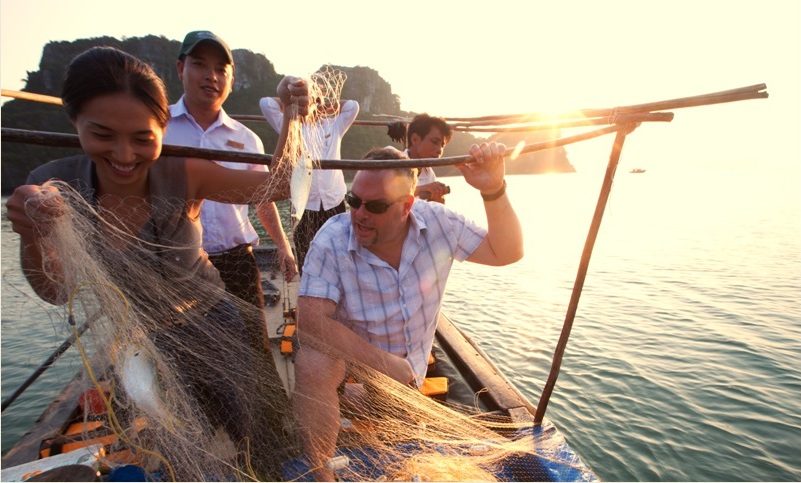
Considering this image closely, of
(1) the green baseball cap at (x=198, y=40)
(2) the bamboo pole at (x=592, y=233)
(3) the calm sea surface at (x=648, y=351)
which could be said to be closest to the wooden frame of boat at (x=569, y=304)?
(2) the bamboo pole at (x=592, y=233)

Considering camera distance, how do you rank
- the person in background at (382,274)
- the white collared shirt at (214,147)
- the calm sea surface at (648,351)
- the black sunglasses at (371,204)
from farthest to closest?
1. the calm sea surface at (648,351)
2. the white collared shirt at (214,147)
3. the black sunglasses at (371,204)
4. the person in background at (382,274)

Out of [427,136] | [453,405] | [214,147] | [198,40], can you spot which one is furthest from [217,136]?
[453,405]

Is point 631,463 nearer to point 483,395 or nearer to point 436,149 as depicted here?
point 483,395

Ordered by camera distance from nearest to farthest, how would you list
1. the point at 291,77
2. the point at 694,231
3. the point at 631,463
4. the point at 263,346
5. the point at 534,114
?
the point at 291,77 → the point at 534,114 → the point at 263,346 → the point at 631,463 → the point at 694,231

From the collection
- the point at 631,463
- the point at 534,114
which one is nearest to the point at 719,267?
the point at 631,463

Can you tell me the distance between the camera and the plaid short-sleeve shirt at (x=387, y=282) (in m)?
2.73

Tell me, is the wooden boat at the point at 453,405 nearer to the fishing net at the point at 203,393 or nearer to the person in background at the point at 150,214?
the fishing net at the point at 203,393

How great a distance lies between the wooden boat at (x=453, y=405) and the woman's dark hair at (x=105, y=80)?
1.36 m

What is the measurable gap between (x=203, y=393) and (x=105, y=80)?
184 centimetres

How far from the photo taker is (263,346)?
9.93 feet

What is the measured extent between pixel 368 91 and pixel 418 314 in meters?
12.5

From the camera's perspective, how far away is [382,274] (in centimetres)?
275

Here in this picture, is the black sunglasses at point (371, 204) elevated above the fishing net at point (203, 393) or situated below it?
above

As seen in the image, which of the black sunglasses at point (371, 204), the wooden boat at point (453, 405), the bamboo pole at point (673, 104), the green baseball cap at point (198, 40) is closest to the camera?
the bamboo pole at point (673, 104)
